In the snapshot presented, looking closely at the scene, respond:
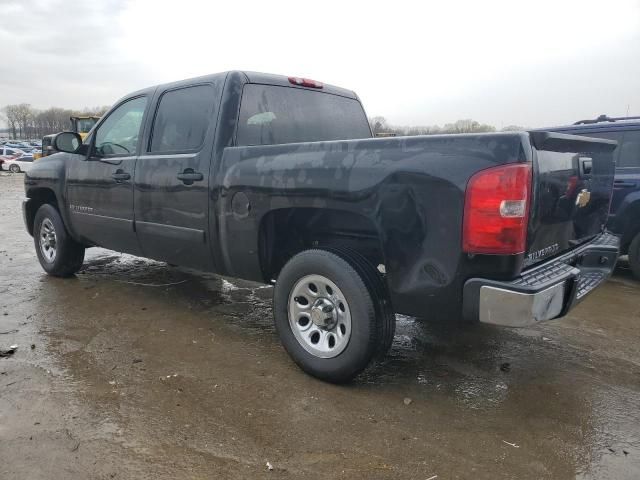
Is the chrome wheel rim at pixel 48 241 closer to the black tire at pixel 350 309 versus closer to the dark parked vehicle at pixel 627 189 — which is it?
the black tire at pixel 350 309

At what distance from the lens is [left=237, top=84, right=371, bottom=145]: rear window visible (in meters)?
3.76

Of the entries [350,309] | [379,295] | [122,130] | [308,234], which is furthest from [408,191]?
[122,130]

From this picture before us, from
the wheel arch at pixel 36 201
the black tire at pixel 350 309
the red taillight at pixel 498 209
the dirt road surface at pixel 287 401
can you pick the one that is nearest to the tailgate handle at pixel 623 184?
the dirt road surface at pixel 287 401

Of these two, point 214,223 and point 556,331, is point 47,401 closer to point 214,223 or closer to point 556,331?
point 214,223

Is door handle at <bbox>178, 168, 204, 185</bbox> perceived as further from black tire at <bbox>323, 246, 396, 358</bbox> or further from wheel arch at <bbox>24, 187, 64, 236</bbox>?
wheel arch at <bbox>24, 187, 64, 236</bbox>

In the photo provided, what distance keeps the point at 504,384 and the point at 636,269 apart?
3802 mm

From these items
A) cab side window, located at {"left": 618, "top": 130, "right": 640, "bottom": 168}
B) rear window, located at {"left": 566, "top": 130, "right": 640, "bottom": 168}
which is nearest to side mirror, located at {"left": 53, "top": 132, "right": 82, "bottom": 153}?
rear window, located at {"left": 566, "top": 130, "right": 640, "bottom": 168}

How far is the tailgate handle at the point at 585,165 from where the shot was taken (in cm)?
308

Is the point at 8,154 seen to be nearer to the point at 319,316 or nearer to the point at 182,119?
the point at 182,119

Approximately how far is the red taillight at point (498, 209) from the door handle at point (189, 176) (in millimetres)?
2048

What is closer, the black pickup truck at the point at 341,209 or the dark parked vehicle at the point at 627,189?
the black pickup truck at the point at 341,209

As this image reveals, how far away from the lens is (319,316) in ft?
10.1

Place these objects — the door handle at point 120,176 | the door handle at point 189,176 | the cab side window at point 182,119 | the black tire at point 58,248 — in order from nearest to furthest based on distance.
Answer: the door handle at point 189,176 < the cab side window at point 182,119 < the door handle at point 120,176 < the black tire at point 58,248

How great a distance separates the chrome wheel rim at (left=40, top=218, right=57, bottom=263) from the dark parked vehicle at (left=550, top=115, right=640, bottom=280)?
6453 millimetres
